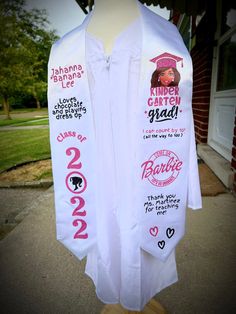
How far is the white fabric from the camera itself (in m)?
1.07

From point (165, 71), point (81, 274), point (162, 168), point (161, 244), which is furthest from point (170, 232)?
point (81, 274)

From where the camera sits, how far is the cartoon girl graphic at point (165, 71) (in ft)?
3.42

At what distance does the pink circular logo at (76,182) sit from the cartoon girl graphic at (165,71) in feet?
1.91

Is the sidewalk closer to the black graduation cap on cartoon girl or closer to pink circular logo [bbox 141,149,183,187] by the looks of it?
pink circular logo [bbox 141,149,183,187]

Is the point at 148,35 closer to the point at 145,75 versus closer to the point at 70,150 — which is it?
the point at 145,75

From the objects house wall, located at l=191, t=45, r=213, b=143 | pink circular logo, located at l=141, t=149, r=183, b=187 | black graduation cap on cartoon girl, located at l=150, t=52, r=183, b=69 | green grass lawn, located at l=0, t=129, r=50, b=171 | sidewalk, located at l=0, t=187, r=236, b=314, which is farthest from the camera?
green grass lawn, located at l=0, t=129, r=50, b=171

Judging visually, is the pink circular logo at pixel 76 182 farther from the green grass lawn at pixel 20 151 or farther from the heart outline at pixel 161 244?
the green grass lawn at pixel 20 151

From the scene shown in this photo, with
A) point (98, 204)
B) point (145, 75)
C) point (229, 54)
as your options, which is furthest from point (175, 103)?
point (229, 54)

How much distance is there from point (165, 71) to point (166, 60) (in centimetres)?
→ 5

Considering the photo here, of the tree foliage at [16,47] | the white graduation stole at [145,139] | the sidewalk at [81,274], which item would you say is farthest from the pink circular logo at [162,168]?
the tree foliage at [16,47]

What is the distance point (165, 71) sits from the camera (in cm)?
106

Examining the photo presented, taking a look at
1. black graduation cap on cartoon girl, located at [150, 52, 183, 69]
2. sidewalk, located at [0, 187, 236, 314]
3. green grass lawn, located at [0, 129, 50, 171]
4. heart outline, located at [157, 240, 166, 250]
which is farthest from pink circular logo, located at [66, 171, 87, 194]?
green grass lawn, located at [0, 129, 50, 171]

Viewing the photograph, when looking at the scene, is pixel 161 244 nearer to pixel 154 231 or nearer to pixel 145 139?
pixel 154 231

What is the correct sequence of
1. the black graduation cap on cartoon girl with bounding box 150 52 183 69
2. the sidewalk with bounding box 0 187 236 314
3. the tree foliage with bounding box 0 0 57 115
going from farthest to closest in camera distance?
the tree foliage with bounding box 0 0 57 115 < the sidewalk with bounding box 0 187 236 314 < the black graduation cap on cartoon girl with bounding box 150 52 183 69
